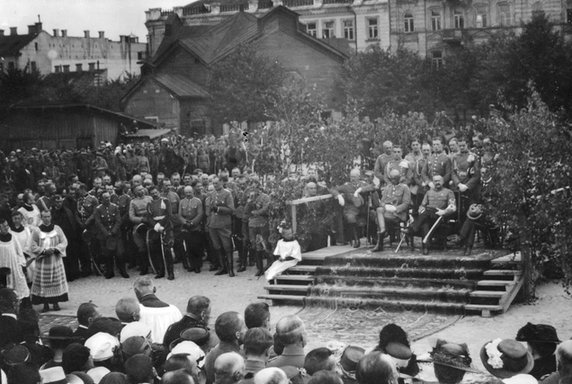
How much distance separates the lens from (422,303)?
48.0ft

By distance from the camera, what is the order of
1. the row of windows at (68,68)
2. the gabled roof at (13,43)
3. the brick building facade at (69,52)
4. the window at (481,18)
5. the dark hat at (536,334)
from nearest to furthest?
the dark hat at (536,334)
the gabled roof at (13,43)
the brick building facade at (69,52)
the window at (481,18)
the row of windows at (68,68)

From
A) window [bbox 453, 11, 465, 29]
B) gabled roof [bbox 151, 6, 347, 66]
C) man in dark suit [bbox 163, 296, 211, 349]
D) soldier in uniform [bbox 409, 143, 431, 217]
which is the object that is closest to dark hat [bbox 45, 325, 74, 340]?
man in dark suit [bbox 163, 296, 211, 349]

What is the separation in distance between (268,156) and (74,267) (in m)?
7.47

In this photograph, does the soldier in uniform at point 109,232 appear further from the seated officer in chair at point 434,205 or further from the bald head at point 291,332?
the bald head at point 291,332

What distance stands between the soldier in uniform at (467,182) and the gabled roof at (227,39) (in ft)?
112

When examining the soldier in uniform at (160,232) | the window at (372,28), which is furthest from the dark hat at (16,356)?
the window at (372,28)

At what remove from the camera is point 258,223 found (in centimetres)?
1802

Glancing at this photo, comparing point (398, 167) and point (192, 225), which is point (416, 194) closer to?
point (398, 167)

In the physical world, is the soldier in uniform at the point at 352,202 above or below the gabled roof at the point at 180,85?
below

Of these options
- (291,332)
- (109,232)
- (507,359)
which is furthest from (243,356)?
(109,232)

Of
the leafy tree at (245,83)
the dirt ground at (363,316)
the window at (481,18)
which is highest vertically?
the window at (481,18)

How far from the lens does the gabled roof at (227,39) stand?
173ft

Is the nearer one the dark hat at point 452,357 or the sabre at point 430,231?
the dark hat at point 452,357

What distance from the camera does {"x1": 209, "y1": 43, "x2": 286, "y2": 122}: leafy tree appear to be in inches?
1790
